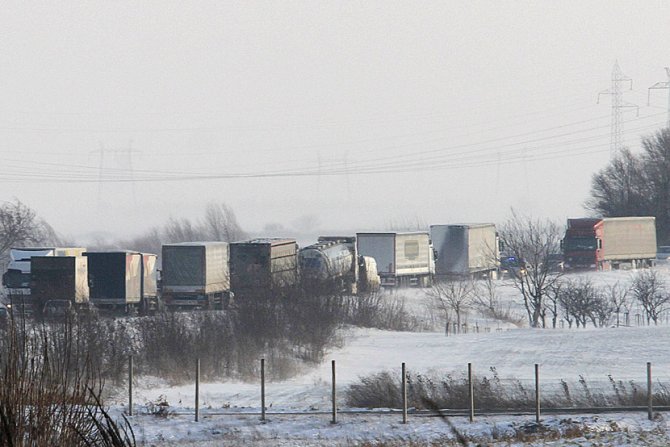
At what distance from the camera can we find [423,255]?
7719cm

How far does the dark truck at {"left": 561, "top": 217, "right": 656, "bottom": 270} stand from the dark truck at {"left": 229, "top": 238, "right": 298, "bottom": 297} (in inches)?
1302

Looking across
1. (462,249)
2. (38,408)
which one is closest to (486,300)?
(462,249)

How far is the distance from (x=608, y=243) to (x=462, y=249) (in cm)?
1381

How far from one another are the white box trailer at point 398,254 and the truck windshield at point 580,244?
48.3 feet

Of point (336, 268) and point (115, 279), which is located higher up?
point (336, 268)

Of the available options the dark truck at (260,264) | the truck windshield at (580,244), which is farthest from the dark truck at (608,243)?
the dark truck at (260,264)

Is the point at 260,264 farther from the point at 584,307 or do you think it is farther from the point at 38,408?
the point at 38,408

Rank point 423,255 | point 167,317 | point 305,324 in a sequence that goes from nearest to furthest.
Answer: point 167,317, point 305,324, point 423,255

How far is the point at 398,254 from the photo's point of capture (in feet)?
247

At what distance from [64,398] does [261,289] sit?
142 ft

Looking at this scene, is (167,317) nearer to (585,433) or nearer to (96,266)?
(96,266)

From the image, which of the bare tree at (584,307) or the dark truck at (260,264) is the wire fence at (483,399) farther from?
the bare tree at (584,307)

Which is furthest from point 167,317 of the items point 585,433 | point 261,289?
point 585,433

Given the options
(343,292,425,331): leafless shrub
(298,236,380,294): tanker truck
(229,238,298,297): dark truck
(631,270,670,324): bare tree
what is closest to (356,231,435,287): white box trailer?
(298,236,380,294): tanker truck
